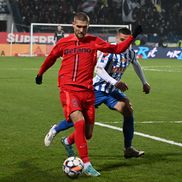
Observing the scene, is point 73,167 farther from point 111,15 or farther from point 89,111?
point 111,15

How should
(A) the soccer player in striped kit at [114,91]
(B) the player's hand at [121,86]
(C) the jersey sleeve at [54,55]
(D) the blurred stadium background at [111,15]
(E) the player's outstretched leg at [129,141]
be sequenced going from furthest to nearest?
(D) the blurred stadium background at [111,15] → (E) the player's outstretched leg at [129,141] → (A) the soccer player in striped kit at [114,91] → (B) the player's hand at [121,86] → (C) the jersey sleeve at [54,55]

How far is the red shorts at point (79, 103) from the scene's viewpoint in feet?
24.3

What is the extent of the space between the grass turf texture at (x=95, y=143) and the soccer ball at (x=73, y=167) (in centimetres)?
8

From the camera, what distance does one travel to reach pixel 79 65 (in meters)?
7.52

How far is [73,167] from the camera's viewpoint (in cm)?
711

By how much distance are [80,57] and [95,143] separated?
257 cm

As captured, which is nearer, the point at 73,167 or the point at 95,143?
the point at 73,167

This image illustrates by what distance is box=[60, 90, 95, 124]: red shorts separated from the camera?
→ 7410mm

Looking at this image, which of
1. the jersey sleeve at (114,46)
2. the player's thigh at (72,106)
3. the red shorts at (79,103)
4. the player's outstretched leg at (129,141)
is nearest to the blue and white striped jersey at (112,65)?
the player's outstretched leg at (129,141)

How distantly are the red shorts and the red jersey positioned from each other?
0.07 m

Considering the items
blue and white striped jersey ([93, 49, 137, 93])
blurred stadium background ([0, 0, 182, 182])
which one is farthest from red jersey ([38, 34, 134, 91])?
blurred stadium background ([0, 0, 182, 182])

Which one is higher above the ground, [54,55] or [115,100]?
[54,55]

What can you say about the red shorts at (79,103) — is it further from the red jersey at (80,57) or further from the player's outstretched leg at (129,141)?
the player's outstretched leg at (129,141)

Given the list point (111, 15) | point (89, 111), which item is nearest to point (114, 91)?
point (89, 111)
